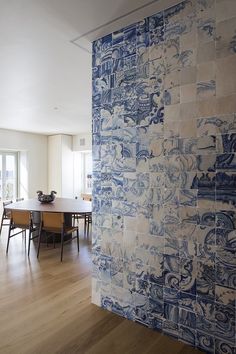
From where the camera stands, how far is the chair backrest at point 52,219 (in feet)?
12.5

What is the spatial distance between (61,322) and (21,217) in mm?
2357

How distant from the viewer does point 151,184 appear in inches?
76.9

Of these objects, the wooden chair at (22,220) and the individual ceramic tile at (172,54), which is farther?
the wooden chair at (22,220)

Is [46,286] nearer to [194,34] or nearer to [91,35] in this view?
[91,35]

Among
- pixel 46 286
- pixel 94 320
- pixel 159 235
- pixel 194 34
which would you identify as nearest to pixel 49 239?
pixel 46 286

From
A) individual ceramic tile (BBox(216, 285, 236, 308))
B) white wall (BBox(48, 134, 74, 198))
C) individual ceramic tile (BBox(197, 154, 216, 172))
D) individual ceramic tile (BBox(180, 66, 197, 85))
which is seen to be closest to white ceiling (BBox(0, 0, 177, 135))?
individual ceramic tile (BBox(180, 66, 197, 85))

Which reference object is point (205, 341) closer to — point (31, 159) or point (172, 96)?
point (172, 96)

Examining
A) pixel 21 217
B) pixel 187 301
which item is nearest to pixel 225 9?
pixel 187 301

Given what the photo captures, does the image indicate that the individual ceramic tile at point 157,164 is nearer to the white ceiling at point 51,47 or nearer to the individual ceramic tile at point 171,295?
the individual ceramic tile at point 171,295

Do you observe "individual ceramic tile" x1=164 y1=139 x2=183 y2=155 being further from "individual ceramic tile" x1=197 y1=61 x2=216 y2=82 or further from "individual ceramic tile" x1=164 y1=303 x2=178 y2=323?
"individual ceramic tile" x1=164 y1=303 x2=178 y2=323

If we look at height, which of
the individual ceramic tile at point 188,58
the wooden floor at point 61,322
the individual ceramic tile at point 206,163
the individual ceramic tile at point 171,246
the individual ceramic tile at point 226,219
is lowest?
the wooden floor at point 61,322

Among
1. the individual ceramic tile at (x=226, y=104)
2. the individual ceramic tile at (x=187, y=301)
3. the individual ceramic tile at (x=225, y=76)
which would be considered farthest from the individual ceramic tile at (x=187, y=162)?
the individual ceramic tile at (x=187, y=301)

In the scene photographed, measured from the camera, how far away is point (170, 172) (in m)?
1.85

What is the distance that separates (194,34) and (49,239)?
4105 mm
